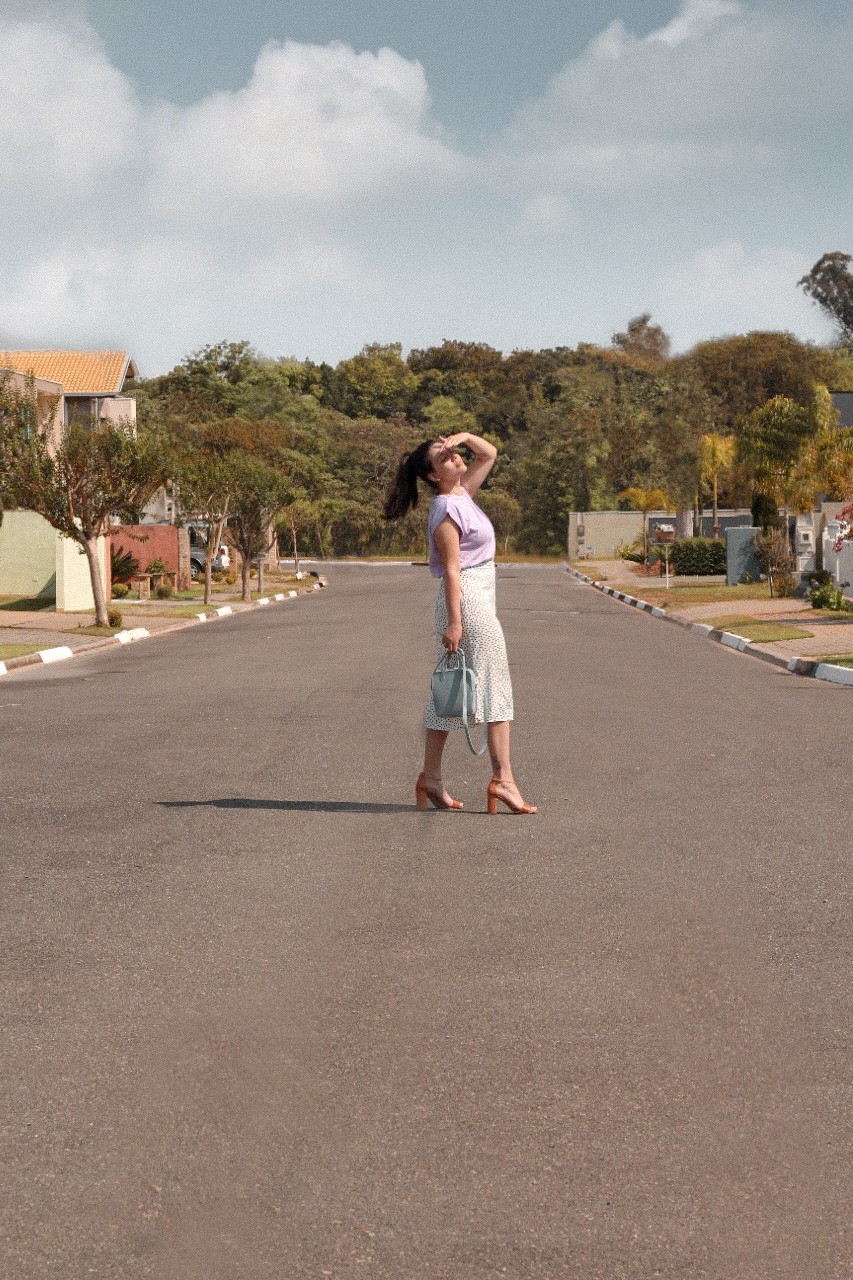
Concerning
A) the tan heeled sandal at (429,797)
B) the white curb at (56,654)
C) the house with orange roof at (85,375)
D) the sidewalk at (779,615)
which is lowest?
the sidewalk at (779,615)

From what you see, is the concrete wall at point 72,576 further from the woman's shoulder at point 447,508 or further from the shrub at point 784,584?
the woman's shoulder at point 447,508

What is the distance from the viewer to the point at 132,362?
204 ft

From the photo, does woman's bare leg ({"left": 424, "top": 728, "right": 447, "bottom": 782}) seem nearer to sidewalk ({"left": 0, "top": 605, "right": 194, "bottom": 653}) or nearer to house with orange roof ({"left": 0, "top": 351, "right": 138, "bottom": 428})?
sidewalk ({"left": 0, "top": 605, "right": 194, "bottom": 653})

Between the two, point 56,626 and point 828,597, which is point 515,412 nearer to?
point 828,597

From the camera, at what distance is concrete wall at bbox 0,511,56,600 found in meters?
37.0

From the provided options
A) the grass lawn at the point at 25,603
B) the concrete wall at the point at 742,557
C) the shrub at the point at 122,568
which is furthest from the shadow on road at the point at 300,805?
the concrete wall at the point at 742,557

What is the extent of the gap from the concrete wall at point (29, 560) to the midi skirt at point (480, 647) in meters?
29.0

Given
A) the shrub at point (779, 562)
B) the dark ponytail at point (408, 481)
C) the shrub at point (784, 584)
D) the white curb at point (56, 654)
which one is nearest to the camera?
the dark ponytail at point (408, 481)

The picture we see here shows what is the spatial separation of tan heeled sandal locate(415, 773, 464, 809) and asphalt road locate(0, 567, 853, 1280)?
0.17m

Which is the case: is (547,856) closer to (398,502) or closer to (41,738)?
(398,502)

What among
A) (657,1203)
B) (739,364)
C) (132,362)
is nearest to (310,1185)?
(657,1203)

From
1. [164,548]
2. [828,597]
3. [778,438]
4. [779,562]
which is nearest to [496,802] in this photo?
[828,597]

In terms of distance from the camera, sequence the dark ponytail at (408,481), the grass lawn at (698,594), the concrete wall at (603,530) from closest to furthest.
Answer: the dark ponytail at (408,481), the grass lawn at (698,594), the concrete wall at (603,530)

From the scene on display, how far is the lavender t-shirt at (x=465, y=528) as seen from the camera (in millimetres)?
8906
